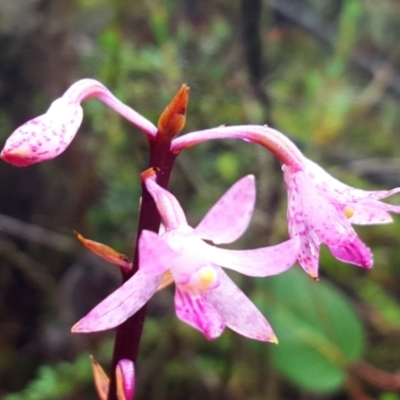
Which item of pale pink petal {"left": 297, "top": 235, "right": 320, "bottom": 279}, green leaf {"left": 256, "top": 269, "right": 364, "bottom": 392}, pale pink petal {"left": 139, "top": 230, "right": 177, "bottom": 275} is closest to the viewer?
pale pink petal {"left": 139, "top": 230, "right": 177, "bottom": 275}

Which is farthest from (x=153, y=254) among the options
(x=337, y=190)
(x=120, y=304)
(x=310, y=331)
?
(x=310, y=331)

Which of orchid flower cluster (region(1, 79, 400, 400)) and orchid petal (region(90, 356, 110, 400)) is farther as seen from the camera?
orchid petal (region(90, 356, 110, 400))

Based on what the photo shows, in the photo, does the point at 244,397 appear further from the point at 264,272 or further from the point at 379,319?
the point at 264,272

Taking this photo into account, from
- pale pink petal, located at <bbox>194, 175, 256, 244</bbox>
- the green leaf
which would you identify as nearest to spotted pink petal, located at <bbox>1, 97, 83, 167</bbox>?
pale pink petal, located at <bbox>194, 175, 256, 244</bbox>

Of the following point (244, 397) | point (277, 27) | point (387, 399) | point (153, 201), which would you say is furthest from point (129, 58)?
point (153, 201)

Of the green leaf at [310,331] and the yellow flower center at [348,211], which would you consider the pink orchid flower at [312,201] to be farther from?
the green leaf at [310,331]

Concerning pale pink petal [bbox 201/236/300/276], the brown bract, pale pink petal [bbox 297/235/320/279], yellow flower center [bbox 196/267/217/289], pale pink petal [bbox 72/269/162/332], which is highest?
the brown bract

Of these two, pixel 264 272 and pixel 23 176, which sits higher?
pixel 23 176

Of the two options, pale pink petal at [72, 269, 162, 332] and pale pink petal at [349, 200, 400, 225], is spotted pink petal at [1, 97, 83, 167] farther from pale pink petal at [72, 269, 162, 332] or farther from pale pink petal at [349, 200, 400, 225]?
pale pink petal at [349, 200, 400, 225]
